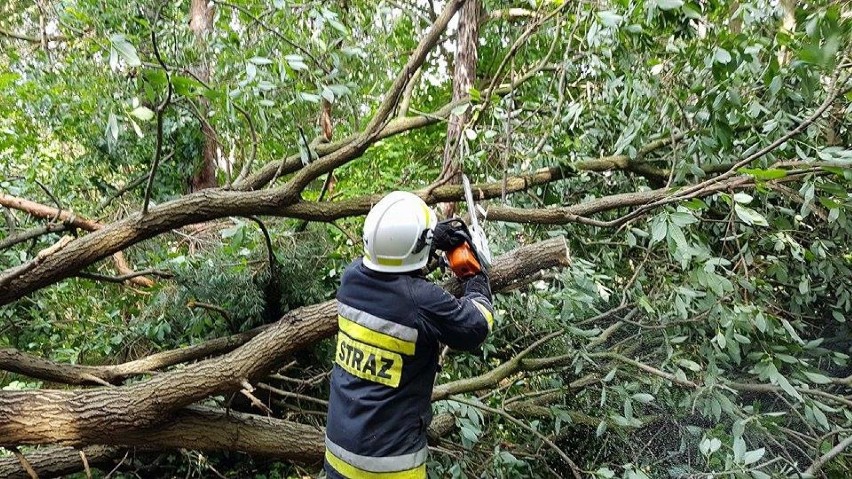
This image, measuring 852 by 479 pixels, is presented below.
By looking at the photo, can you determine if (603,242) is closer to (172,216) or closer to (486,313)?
(486,313)

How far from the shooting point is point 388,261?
176cm

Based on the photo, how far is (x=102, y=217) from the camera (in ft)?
13.0

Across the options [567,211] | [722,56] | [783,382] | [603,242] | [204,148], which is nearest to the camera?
[722,56]

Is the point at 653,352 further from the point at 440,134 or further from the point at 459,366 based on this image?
the point at 440,134

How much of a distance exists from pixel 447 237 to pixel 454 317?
0.26 m

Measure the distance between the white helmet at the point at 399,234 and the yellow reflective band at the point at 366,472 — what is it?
66cm

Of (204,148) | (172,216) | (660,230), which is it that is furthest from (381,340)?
(204,148)

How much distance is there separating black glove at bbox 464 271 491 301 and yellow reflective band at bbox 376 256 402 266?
239 millimetres

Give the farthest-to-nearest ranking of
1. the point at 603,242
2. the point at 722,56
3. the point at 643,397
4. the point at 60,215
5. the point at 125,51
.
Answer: the point at 60,215
the point at 603,242
the point at 643,397
the point at 722,56
the point at 125,51

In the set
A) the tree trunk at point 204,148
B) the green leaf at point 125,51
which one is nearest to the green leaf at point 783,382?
the green leaf at point 125,51

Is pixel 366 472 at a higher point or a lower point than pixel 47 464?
higher

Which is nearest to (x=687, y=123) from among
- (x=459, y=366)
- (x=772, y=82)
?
(x=772, y=82)

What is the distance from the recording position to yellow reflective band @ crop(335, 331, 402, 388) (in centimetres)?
177

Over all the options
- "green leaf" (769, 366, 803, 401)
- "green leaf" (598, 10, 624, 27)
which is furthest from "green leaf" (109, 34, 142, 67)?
"green leaf" (769, 366, 803, 401)
